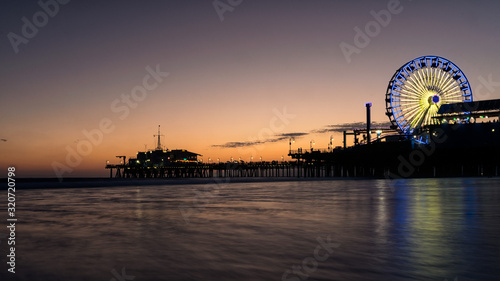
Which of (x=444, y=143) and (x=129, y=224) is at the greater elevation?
(x=444, y=143)

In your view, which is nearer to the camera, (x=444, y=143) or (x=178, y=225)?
(x=178, y=225)

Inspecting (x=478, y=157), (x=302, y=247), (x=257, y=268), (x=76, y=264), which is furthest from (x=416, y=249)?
(x=478, y=157)

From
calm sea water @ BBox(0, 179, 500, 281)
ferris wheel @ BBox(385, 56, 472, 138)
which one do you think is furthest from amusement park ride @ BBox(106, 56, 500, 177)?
calm sea water @ BBox(0, 179, 500, 281)

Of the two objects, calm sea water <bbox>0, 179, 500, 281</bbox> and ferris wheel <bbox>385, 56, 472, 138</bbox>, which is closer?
calm sea water <bbox>0, 179, 500, 281</bbox>

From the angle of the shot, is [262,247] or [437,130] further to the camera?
[437,130]

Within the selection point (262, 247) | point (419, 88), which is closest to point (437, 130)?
point (419, 88)

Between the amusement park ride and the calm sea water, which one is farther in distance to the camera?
the amusement park ride

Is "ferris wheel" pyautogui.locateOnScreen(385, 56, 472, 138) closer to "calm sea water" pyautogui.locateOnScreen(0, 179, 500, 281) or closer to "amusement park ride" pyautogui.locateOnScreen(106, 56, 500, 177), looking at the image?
"amusement park ride" pyautogui.locateOnScreen(106, 56, 500, 177)

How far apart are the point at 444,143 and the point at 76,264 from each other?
96570 mm

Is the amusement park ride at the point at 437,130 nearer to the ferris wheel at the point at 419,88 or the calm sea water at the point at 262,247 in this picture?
the ferris wheel at the point at 419,88

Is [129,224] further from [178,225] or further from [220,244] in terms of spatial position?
[220,244]

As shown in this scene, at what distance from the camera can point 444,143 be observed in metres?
94.0

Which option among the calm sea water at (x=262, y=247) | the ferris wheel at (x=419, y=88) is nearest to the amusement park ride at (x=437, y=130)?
the ferris wheel at (x=419, y=88)

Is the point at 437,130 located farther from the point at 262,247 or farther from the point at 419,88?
the point at 262,247
